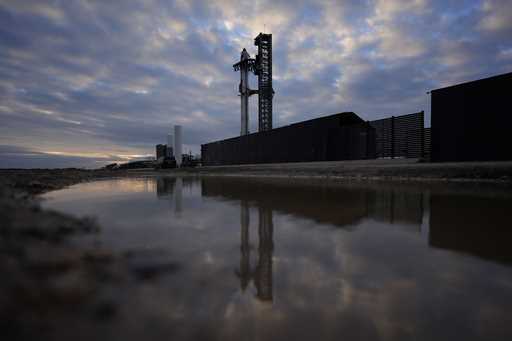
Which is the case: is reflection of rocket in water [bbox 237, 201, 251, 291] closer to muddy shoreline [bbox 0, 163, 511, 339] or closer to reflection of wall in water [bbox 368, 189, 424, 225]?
muddy shoreline [bbox 0, 163, 511, 339]

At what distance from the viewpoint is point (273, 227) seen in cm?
434

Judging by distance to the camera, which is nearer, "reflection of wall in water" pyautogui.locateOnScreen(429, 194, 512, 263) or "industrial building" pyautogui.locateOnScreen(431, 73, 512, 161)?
"reflection of wall in water" pyautogui.locateOnScreen(429, 194, 512, 263)

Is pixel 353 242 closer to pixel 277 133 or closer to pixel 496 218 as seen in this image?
pixel 496 218

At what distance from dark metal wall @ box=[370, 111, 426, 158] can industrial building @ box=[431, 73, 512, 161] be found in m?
2.88

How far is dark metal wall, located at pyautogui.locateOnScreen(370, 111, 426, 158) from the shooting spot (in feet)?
63.1

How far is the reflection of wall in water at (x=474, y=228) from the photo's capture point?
3.07 metres

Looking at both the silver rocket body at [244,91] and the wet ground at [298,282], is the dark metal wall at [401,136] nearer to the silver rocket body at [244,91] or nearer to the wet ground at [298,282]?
the wet ground at [298,282]

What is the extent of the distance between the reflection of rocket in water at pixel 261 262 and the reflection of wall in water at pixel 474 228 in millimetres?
2438

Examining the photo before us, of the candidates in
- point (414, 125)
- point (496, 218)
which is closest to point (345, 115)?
point (414, 125)

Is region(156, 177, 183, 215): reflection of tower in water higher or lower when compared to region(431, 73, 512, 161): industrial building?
lower

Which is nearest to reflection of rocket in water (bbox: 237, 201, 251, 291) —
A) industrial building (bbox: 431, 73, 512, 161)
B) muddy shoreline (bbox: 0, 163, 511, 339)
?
muddy shoreline (bbox: 0, 163, 511, 339)

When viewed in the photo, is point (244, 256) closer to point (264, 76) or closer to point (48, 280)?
point (48, 280)

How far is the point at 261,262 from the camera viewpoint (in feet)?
9.20

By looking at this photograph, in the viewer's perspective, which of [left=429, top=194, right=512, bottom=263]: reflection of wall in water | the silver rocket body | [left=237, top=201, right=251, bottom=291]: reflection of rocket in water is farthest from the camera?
the silver rocket body
